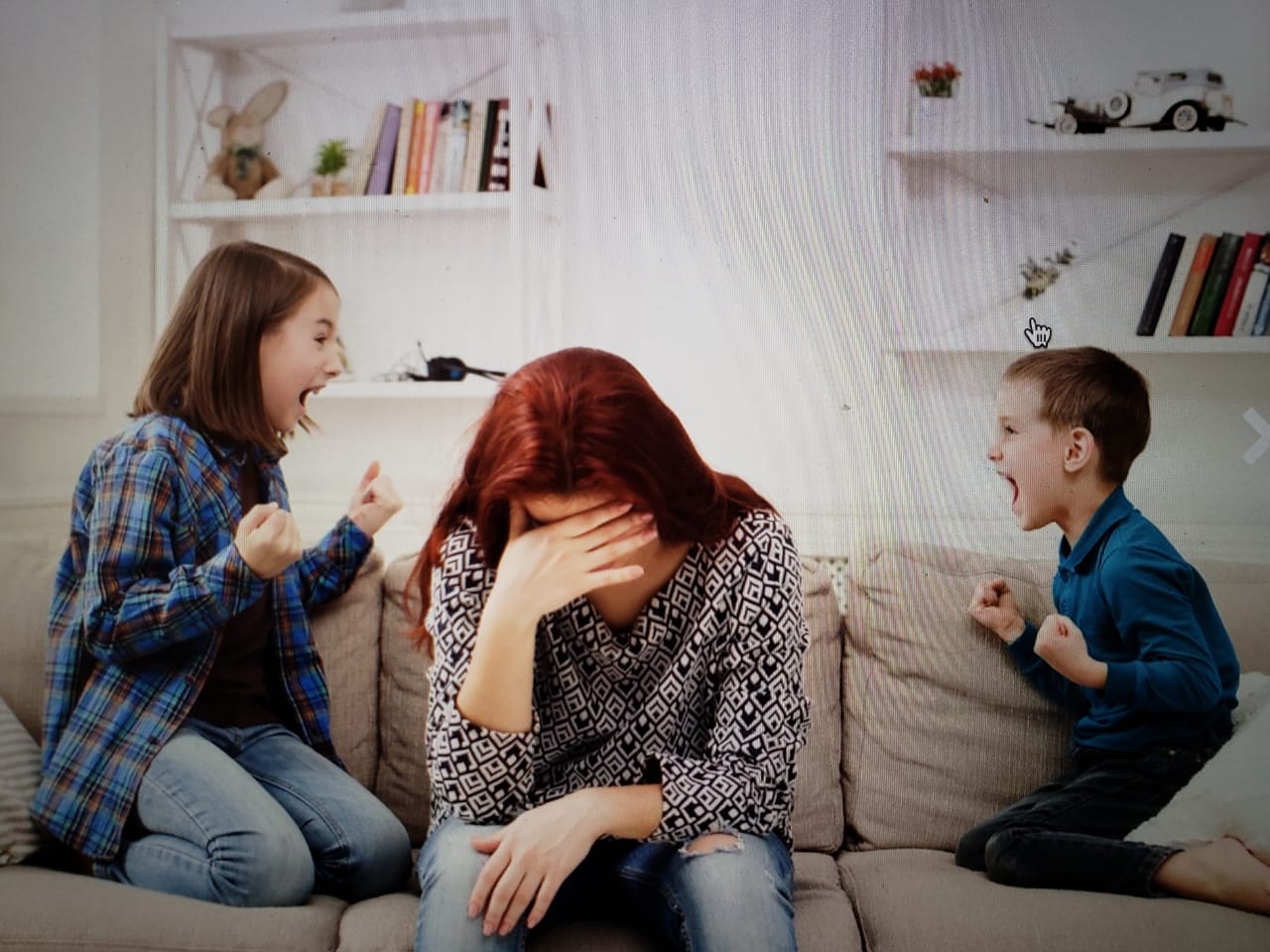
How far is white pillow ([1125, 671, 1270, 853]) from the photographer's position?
145 centimetres

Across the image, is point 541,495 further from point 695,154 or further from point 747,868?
point 695,154

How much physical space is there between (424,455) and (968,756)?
874 mm

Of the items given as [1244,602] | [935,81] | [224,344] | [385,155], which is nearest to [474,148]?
[385,155]

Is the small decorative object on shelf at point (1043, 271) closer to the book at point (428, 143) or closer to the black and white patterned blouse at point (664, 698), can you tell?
the black and white patterned blouse at point (664, 698)

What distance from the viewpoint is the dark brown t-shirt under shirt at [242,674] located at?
1.60 meters

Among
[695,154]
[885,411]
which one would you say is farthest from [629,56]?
[885,411]

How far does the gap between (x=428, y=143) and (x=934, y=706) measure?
3.52 ft

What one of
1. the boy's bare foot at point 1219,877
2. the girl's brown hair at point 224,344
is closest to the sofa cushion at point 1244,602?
the boy's bare foot at point 1219,877

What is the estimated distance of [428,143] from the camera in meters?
1.77

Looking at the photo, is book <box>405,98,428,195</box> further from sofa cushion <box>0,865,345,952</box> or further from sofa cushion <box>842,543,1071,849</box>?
sofa cushion <box>0,865,345,952</box>

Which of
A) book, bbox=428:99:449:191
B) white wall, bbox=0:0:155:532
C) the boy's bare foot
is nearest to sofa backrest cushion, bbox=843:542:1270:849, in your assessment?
the boy's bare foot

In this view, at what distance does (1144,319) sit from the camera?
1.61 m

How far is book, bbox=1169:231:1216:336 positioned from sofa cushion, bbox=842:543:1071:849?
14.5 inches

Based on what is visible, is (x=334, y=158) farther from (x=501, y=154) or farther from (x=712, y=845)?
(x=712, y=845)
